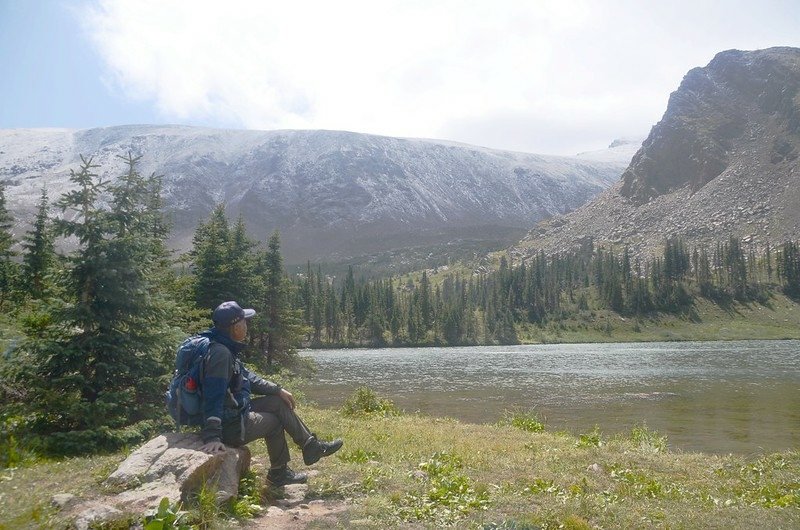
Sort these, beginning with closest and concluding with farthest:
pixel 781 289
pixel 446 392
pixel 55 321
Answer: pixel 55 321, pixel 446 392, pixel 781 289

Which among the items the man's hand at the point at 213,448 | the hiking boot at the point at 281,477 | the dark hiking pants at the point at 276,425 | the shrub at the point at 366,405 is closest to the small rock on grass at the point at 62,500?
the man's hand at the point at 213,448

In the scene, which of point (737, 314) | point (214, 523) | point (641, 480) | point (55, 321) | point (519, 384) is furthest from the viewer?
point (737, 314)

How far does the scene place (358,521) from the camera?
762 cm

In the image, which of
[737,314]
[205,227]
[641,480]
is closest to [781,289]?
[737,314]

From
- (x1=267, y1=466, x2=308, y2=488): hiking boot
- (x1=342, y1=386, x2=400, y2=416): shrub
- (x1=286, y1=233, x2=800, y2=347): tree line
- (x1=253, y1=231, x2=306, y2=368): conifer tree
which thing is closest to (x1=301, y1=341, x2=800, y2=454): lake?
(x1=253, y1=231, x2=306, y2=368): conifer tree

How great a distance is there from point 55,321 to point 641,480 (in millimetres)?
12909

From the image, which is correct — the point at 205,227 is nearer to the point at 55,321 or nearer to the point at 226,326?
the point at 55,321

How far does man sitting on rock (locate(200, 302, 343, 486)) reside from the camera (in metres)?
8.06

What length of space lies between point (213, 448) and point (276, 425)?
1.53 metres

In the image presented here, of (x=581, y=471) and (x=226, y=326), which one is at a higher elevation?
(x=226, y=326)

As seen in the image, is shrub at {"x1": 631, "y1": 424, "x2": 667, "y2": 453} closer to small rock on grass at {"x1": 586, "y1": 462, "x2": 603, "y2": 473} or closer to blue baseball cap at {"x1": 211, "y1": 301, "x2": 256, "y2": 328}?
small rock on grass at {"x1": 586, "y1": 462, "x2": 603, "y2": 473}

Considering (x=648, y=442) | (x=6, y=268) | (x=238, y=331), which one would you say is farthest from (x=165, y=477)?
(x=6, y=268)

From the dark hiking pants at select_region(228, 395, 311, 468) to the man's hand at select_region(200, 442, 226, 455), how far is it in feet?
3.48

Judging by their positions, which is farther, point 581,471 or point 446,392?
point 446,392
